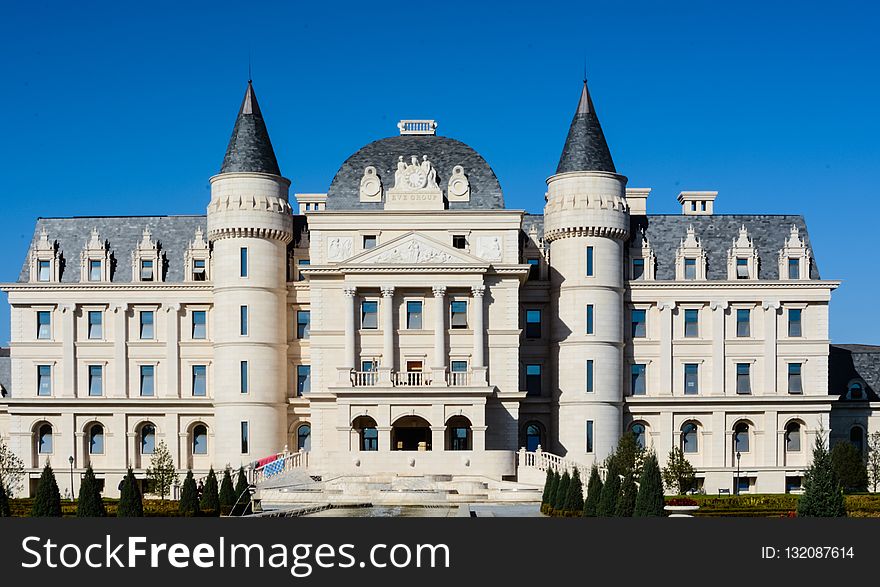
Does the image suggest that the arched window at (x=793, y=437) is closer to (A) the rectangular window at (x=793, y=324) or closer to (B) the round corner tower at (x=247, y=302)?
(A) the rectangular window at (x=793, y=324)

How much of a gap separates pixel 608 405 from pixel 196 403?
946 inches

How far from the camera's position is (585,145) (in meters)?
73.8

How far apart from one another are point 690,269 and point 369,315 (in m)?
20.0

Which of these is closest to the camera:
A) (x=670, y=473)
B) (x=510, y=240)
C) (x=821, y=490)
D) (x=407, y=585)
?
(x=407, y=585)

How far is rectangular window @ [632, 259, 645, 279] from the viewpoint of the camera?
77.2 m

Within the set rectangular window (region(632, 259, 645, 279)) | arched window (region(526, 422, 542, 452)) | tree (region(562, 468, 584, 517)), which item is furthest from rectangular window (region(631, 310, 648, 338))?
tree (region(562, 468, 584, 517))

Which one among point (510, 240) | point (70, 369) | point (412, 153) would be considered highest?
point (412, 153)

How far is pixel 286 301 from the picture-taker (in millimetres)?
75125

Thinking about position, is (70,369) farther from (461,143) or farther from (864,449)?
(864,449)

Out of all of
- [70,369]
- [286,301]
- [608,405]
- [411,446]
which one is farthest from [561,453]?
[70,369]

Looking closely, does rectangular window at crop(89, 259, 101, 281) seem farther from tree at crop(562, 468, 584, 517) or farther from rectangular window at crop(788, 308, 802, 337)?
rectangular window at crop(788, 308, 802, 337)

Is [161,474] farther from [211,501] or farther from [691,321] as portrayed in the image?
[691,321]

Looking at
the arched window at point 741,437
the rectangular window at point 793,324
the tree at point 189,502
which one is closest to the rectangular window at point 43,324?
the tree at point 189,502

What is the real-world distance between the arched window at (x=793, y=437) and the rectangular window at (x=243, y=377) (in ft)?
104
